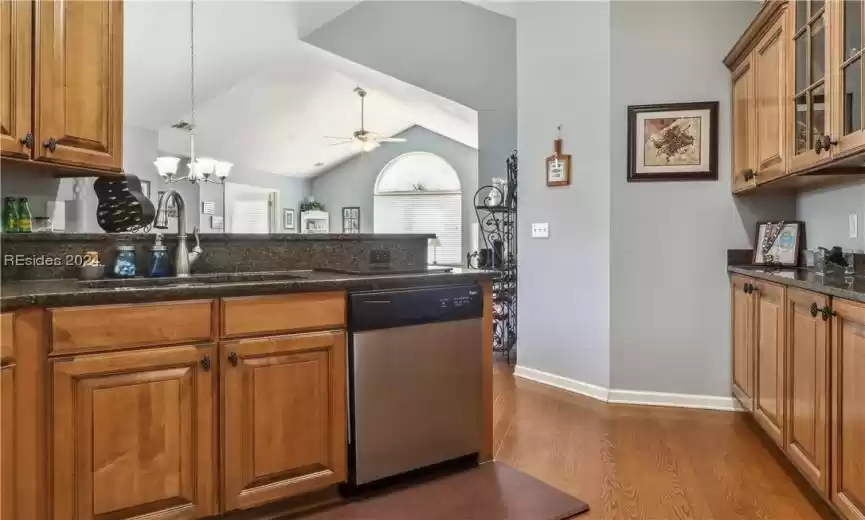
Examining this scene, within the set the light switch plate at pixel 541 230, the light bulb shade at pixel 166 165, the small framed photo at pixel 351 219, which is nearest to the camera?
the light switch plate at pixel 541 230

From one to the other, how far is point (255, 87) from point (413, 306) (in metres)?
5.37

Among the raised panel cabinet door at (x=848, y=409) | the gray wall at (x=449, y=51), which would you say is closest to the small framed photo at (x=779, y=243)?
the raised panel cabinet door at (x=848, y=409)

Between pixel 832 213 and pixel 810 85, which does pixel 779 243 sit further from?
pixel 810 85

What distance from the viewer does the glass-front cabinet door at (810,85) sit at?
86.6 inches

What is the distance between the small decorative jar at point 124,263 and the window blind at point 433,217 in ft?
24.5

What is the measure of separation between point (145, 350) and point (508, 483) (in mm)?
1458

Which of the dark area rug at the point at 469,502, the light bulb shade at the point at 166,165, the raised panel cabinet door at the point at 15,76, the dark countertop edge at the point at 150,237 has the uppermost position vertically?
the light bulb shade at the point at 166,165

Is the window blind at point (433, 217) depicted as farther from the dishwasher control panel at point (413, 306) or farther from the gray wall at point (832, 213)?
the dishwasher control panel at point (413, 306)

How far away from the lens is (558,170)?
3869 millimetres

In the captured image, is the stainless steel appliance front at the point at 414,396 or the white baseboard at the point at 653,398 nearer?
the stainless steel appliance front at the point at 414,396

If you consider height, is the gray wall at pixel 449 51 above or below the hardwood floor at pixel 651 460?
above

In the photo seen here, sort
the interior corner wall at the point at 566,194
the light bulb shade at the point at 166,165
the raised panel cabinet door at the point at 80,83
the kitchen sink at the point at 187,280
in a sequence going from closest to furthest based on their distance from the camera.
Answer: the raised panel cabinet door at the point at 80,83, the kitchen sink at the point at 187,280, the interior corner wall at the point at 566,194, the light bulb shade at the point at 166,165

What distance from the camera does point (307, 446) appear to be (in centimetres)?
206

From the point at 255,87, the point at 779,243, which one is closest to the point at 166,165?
the point at 255,87
